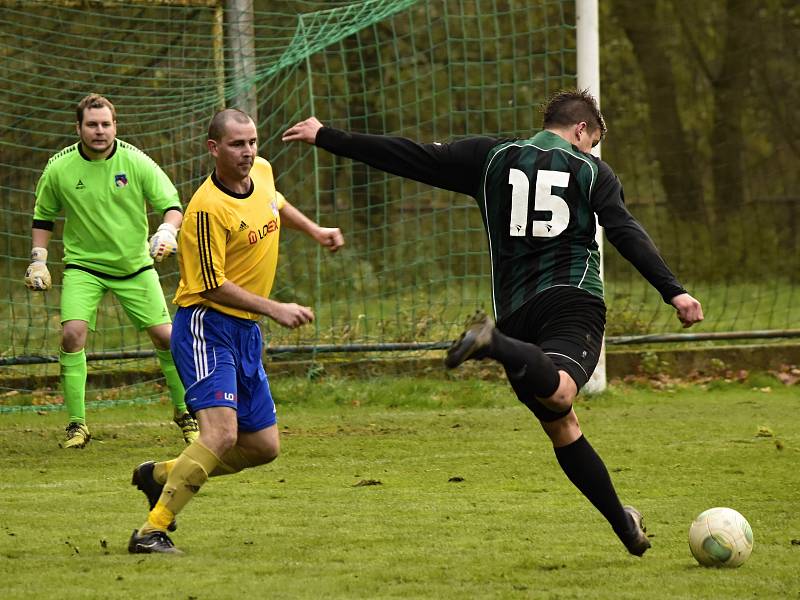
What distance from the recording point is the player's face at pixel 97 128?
27.2 feet

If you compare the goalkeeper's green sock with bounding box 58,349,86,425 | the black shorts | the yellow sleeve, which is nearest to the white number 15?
the black shorts

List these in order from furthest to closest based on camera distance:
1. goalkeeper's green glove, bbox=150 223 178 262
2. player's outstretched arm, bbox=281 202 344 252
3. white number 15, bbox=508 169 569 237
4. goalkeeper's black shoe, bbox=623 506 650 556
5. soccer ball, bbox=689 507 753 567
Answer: goalkeeper's green glove, bbox=150 223 178 262, player's outstretched arm, bbox=281 202 344 252, white number 15, bbox=508 169 569 237, goalkeeper's black shoe, bbox=623 506 650 556, soccer ball, bbox=689 507 753 567

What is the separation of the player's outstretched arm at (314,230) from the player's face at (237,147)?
574mm

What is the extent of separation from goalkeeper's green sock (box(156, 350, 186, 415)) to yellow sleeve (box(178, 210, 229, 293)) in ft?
9.56

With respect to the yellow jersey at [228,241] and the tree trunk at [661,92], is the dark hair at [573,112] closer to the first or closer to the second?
the yellow jersey at [228,241]

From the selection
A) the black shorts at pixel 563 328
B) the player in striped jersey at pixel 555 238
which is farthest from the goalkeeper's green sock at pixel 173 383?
the black shorts at pixel 563 328

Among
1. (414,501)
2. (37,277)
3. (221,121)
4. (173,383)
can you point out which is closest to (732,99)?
(173,383)

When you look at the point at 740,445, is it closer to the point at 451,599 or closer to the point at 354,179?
the point at 451,599

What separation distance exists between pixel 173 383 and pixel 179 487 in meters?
3.13

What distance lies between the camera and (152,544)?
17.7ft

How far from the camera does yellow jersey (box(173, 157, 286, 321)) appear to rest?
221 inches

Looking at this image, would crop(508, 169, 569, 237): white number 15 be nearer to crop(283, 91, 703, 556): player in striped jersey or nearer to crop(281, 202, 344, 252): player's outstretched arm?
crop(283, 91, 703, 556): player in striped jersey

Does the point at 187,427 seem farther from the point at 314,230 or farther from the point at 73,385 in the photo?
the point at 314,230

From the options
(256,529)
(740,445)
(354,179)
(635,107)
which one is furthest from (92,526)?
(635,107)
